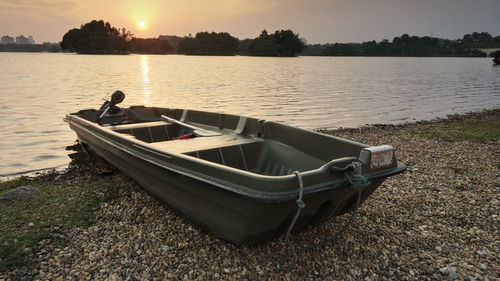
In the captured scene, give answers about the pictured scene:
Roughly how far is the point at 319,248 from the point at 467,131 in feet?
39.4

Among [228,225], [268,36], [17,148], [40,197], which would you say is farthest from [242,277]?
[268,36]

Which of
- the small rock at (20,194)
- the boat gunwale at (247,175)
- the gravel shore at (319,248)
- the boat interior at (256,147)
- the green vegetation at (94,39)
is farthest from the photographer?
the green vegetation at (94,39)

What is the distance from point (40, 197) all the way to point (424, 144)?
11099mm

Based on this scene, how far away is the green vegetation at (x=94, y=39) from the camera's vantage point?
149750mm

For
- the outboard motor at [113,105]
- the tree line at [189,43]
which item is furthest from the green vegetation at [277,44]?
the outboard motor at [113,105]

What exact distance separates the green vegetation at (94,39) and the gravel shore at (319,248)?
542ft

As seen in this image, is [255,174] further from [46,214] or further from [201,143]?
[46,214]

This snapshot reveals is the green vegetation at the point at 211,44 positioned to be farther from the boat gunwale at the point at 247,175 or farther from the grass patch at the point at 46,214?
the boat gunwale at the point at 247,175

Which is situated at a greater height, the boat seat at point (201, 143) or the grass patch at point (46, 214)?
the boat seat at point (201, 143)

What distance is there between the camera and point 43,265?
4500mm

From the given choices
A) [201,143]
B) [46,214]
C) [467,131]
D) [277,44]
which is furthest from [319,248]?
[277,44]

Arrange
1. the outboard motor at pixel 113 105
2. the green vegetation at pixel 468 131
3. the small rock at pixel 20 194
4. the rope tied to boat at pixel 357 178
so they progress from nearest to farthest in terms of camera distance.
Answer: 1. the rope tied to boat at pixel 357 178
2. the small rock at pixel 20 194
3. the outboard motor at pixel 113 105
4. the green vegetation at pixel 468 131

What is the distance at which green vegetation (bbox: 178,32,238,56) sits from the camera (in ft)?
525

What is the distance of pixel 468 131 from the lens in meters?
13.7
